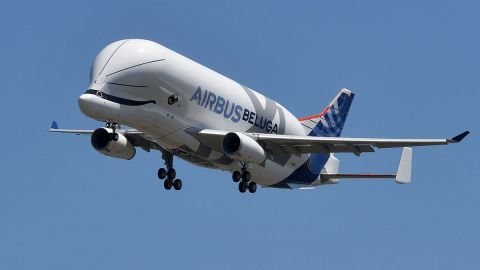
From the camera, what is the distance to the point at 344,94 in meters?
70.1

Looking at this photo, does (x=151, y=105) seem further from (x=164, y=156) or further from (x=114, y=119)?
(x=164, y=156)

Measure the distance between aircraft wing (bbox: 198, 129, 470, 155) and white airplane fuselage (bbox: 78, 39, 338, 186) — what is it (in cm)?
71

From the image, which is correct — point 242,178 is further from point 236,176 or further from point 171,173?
point 171,173

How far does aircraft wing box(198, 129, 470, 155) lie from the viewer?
186ft

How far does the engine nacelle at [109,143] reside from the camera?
2285 inches

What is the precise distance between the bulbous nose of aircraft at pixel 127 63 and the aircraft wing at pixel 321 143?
4223 millimetres

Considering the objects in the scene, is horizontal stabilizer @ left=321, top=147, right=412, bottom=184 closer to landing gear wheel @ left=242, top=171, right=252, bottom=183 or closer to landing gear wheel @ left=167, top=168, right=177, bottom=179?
landing gear wheel @ left=242, top=171, right=252, bottom=183

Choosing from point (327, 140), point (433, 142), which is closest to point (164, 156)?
point (327, 140)

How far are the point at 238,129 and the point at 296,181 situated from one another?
6.42m

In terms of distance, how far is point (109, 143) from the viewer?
58.2m

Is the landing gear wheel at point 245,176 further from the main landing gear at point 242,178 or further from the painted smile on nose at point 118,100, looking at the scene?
the painted smile on nose at point 118,100

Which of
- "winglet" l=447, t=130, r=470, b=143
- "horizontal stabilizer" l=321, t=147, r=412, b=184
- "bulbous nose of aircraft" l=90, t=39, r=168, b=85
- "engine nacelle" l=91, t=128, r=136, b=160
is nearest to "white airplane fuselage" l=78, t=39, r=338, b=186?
"bulbous nose of aircraft" l=90, t=39, r=168, b=85

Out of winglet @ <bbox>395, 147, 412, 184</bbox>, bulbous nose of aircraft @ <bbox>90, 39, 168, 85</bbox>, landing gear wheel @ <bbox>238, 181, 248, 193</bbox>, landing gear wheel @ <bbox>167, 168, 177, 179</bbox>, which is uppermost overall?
bulbous nose of aircraft @ <bbox>90, 39, 168, 85</bbox>

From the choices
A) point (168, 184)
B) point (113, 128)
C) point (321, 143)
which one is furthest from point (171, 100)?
point (321, 143)
